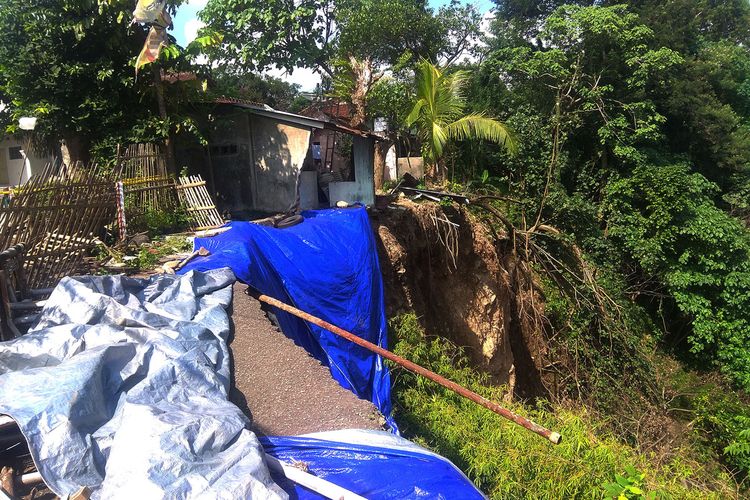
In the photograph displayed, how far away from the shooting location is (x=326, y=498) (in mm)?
3336

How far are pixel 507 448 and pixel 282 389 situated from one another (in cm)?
224

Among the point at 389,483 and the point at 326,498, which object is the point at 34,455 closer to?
the point at 326,498

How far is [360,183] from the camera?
12227 mm

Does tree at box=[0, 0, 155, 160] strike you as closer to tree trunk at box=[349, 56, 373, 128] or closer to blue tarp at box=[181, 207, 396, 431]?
blue tarp at box=[181, 207, 396, 431]

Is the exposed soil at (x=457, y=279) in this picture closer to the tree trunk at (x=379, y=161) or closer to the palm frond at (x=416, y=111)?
Answer: the palm frond at (x=416, y=111)

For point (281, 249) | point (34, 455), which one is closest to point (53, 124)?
point (281, 249)

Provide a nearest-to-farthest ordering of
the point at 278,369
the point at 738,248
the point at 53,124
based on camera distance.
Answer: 1. the point at 278,369
2. the point at 53,124
3. the point at 738,248

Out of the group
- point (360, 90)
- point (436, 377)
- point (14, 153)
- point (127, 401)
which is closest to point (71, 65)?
point (360, 90)

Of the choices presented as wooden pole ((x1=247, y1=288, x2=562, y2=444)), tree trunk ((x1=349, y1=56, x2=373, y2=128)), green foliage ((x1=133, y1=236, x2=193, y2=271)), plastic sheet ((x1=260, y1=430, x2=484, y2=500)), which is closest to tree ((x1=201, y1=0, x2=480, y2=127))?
tree trunk ((x1=349, y1=56, x2=373, y2=128))

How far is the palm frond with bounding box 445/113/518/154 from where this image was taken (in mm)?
12578

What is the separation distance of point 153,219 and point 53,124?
3.02 m

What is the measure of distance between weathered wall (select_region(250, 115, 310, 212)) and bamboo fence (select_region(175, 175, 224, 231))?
207 centimetres

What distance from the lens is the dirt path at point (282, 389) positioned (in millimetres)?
4520

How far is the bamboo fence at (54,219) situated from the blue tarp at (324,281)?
1304mm
